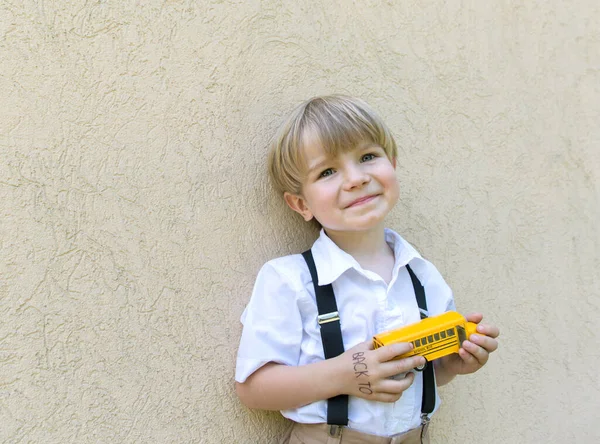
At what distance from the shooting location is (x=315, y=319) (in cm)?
138

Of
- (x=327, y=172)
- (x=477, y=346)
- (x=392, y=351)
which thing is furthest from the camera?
(x=327, y=172)

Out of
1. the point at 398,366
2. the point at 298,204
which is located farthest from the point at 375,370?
the point at 298,204

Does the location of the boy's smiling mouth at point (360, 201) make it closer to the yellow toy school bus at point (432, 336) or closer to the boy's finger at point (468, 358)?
the yellow toy school bus at point (432, 336)

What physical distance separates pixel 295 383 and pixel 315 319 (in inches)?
6.7

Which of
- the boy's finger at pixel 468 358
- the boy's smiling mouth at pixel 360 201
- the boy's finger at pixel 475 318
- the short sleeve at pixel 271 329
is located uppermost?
the boy's smiling mouth at pixel 360 201

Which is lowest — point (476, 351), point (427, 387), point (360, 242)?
point (427, 387)

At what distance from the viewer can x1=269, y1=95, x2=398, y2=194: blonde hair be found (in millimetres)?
1429

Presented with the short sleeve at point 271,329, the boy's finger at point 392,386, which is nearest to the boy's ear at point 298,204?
the short sleeve at point 271,329

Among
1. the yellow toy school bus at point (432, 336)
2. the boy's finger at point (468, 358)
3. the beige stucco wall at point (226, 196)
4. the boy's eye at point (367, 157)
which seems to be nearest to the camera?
the beige stucco wall at point (226, 196)

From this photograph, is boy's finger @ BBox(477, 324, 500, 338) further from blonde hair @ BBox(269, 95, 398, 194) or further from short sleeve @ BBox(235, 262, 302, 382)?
blonde hair @ BBox(269, 95, 398, 194)

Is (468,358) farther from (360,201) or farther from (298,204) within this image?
(298,204)

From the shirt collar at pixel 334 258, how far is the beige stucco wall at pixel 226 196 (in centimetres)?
14

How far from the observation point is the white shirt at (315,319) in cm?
133

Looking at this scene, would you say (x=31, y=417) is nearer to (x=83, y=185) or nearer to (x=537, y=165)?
(x=83, y=185)
